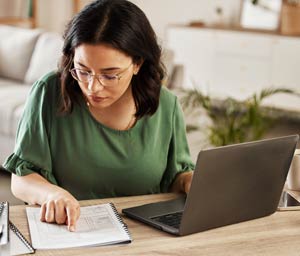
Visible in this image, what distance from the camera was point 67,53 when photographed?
1585mm

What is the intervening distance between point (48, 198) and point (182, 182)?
44cm

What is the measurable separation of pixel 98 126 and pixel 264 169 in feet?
1.63

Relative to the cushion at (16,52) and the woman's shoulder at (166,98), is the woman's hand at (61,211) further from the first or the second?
the cushion at (16,52)

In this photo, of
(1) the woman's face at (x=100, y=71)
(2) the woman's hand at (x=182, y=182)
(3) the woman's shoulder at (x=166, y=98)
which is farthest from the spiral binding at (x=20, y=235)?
(3) the woman's shoulder at (x=166, y=98)

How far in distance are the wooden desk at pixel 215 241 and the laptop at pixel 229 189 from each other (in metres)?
0.02

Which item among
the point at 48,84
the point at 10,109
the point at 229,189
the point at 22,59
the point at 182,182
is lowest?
the point at 10,109

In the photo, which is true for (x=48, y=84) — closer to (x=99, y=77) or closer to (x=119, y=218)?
(x=99, y=77)

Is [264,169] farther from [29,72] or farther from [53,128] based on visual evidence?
[29,72]

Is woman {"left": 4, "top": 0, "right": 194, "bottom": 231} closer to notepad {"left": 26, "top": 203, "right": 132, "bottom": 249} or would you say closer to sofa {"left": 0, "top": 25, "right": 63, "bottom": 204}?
notepad {"left": 26, "top": 203, "right": 132, "bottom": 249}

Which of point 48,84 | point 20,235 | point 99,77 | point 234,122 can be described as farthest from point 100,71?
point 234,122

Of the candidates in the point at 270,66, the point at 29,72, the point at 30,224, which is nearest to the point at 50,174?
the point at 30,224

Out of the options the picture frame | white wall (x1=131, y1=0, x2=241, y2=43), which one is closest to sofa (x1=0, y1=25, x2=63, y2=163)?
white wall (x1=131, y1=0, x2=241, y2=43)

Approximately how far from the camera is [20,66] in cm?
458

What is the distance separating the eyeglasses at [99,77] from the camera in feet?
4.92
